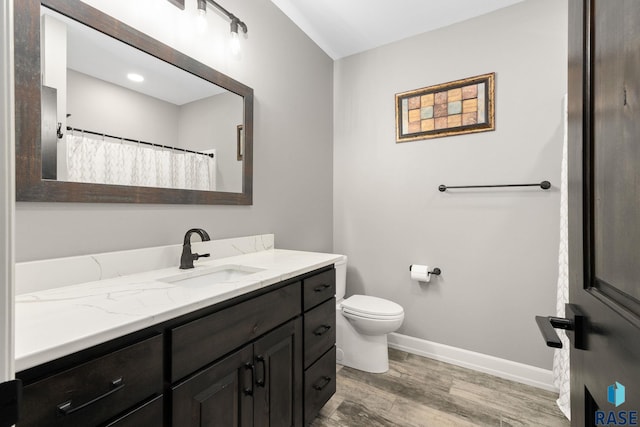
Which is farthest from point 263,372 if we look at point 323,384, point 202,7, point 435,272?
point 202,7

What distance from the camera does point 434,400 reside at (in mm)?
1779

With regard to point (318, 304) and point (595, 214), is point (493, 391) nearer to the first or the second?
point (318, 304)

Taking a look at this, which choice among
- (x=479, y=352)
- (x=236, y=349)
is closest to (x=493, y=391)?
(x=479, y=352)

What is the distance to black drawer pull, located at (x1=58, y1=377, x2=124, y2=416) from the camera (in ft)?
1.94

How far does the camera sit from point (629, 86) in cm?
41

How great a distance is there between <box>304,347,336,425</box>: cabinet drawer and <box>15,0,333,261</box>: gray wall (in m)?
0.84

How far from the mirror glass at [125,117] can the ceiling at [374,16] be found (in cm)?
104

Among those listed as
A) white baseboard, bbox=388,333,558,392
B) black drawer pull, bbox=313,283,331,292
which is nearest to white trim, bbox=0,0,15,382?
black drawer pull, bbox=313,283,331,292

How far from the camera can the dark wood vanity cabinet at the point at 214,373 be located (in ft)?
2.03

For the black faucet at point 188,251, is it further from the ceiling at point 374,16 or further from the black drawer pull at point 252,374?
the ceiling at point 374,16

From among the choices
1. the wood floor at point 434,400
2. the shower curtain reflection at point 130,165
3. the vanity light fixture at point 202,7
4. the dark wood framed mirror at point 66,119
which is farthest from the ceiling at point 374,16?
the wood floor at point 434,400

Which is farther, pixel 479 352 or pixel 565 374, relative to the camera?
pixel 479 352

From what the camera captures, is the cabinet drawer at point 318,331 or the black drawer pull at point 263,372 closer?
the black drawer pull at point 263,372

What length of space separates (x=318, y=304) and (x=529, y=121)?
1840mm
